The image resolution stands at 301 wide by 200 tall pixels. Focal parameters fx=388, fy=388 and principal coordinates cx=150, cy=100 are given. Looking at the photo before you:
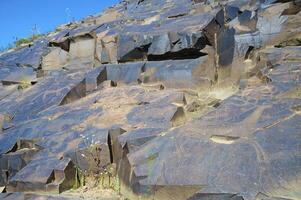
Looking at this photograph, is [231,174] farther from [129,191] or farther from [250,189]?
[129,191]

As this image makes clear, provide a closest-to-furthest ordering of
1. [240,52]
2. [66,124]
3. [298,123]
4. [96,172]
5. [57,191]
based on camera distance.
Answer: [298,123], [57,191], [96,172], [66,124], [240,52]

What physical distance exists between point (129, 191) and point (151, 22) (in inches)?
279

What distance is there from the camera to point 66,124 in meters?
6.54

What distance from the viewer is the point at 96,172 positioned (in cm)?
522

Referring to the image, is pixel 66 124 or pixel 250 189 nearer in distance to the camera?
pixel 250 189

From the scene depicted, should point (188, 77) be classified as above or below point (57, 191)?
above

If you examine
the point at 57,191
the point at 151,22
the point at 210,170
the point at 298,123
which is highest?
the point at 151,22

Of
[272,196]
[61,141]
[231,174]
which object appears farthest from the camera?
[61,141]

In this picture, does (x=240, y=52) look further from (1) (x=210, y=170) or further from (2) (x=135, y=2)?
(2) (x=135, y=2)

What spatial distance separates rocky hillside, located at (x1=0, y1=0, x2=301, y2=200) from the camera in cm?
385

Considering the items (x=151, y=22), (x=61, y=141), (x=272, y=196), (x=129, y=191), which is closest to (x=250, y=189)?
(x=272, y=196)

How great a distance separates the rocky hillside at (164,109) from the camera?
3.85 metres

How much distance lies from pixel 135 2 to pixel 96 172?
447 inches

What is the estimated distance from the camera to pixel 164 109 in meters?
5.89
